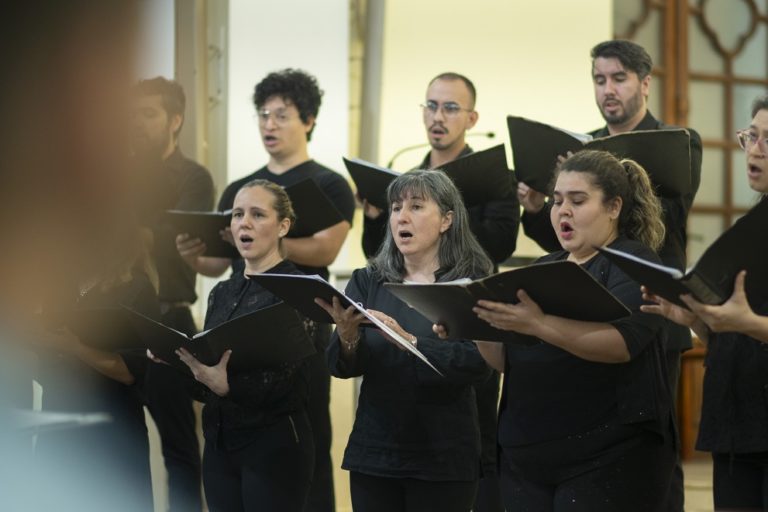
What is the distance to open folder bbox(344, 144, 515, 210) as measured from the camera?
9.71 ft

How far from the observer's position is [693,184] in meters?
2.87

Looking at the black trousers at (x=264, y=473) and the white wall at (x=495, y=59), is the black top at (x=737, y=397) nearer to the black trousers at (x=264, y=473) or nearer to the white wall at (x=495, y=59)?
the black trousers at (x=264, y=473)

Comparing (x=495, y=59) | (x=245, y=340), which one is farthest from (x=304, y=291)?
(x=495, y=59)

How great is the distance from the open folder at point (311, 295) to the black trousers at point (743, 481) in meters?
0.66

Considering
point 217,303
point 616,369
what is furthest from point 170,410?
point 616,369

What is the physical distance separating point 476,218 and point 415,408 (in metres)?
0.93

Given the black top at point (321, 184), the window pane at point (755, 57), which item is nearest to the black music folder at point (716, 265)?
the black top at point (321, 184)

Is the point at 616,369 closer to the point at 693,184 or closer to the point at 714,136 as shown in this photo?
the point at 693,184

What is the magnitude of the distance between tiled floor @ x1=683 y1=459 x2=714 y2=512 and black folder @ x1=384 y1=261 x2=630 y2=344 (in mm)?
2712

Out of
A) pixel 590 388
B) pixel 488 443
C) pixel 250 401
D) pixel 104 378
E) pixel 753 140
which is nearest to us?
pixel 104 378

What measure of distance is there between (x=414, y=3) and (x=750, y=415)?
11.1ft

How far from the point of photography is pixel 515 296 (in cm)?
192

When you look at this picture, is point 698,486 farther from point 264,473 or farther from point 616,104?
point 264,473

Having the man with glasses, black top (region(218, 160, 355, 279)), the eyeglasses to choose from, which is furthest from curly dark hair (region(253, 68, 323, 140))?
the eyeglasses
